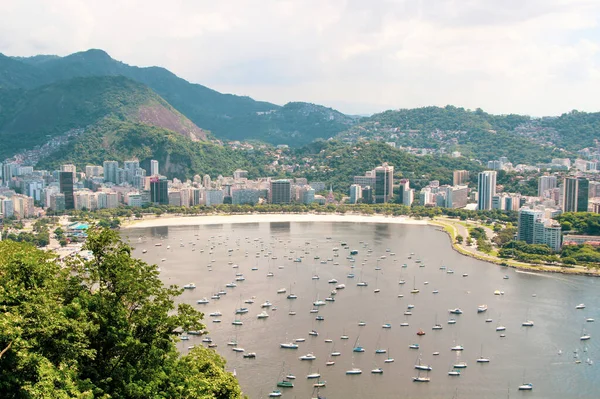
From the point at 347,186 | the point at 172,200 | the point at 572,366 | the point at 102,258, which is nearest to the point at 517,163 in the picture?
the point at 347,186

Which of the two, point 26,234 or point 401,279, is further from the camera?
point 26,234

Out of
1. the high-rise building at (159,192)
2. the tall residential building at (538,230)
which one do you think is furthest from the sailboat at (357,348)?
the high-rise building at (159,192)

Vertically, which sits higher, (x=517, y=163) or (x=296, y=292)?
(x=517, y=163)

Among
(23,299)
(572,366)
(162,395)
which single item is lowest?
(572,366)

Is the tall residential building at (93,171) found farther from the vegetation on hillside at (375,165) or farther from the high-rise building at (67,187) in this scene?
the vegetation on hillside at (375,165)

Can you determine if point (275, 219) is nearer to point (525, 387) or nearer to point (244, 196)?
point (244, 196)

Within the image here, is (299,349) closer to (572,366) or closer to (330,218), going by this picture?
(572,366)

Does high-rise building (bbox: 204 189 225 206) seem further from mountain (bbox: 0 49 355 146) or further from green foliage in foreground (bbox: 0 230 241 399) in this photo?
mountain (bbox: 0 49 355 146)
